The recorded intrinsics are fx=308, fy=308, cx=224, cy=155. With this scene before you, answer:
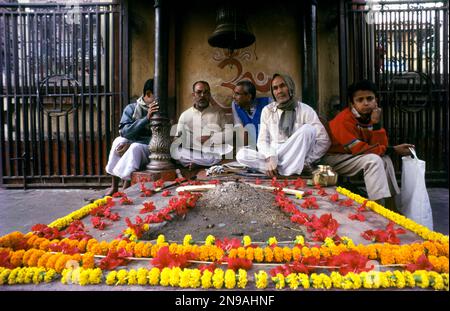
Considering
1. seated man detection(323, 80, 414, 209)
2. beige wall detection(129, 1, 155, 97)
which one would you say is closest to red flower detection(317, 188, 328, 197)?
seated man detection(323, 80, 414, 209)

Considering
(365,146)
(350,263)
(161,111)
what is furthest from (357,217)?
(161,111)

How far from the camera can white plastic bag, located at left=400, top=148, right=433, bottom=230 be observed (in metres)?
2.90

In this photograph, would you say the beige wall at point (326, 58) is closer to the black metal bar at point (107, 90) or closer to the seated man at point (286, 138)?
the seated man at point (286, 138)

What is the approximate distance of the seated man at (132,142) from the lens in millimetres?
4012

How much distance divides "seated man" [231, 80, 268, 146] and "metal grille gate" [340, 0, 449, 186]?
4.67 feet

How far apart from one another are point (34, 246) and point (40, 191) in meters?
3.77

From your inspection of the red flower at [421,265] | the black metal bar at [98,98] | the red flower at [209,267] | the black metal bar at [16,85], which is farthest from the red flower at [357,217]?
the black metal bar at [16,85]

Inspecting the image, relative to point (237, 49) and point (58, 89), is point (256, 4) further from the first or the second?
point (58, 89)

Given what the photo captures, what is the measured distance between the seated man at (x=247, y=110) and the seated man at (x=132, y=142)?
125cm

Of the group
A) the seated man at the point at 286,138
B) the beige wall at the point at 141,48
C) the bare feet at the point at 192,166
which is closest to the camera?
the seated man at the point at 286,138
